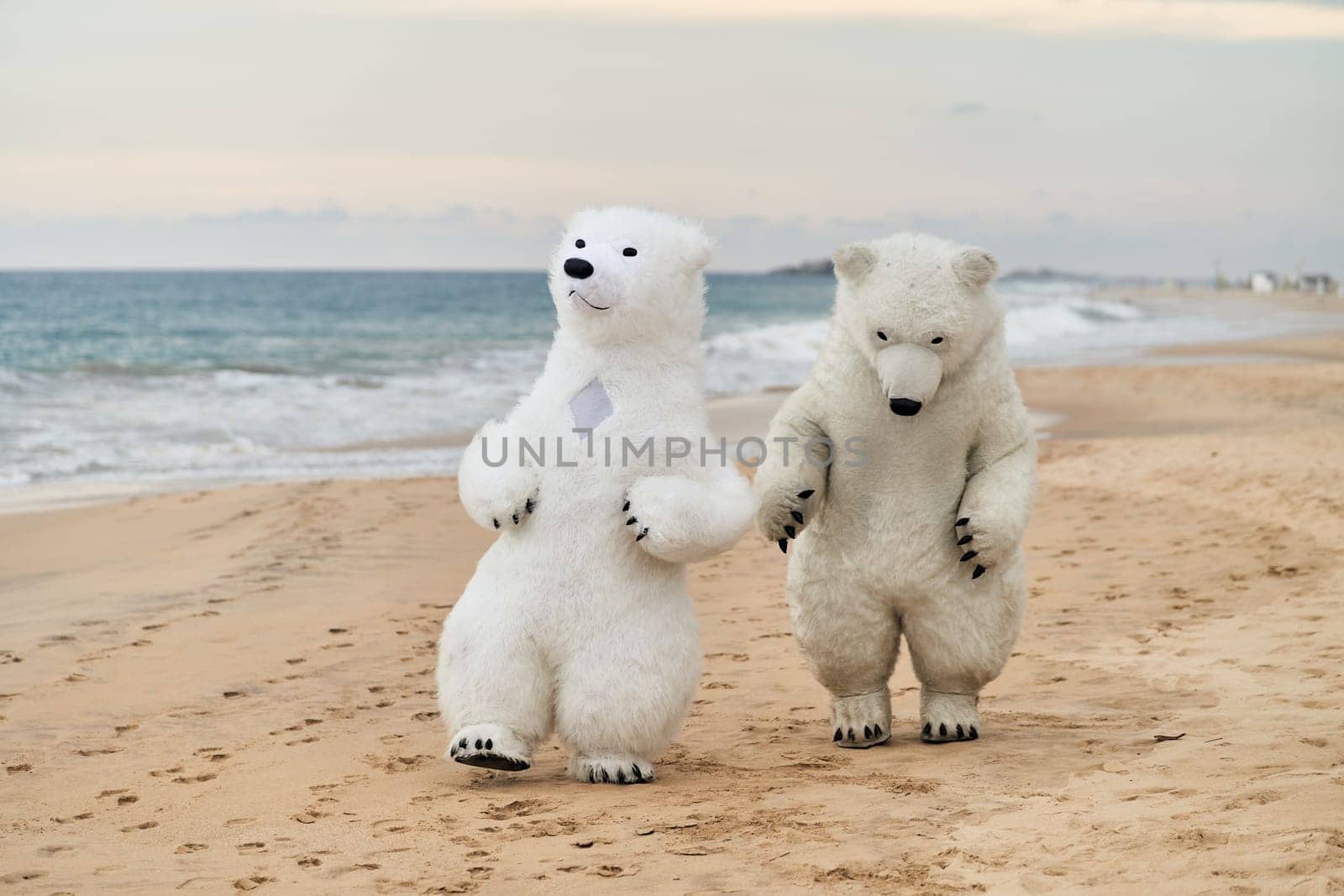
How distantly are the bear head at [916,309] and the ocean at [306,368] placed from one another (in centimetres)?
777

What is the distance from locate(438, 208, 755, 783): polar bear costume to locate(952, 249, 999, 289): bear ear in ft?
2.75

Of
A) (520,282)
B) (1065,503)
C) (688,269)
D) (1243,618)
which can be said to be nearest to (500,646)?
(688,269)

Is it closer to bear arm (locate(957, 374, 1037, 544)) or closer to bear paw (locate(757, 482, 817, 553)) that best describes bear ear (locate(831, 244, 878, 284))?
bear arm (locate(957, 374, 1037, 544))

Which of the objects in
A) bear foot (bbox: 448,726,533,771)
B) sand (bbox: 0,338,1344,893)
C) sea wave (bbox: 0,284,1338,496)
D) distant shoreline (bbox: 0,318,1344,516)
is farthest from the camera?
sea wave (bbox: 0,284,1338,496)

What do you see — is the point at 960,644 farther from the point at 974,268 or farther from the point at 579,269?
the point at 579,269

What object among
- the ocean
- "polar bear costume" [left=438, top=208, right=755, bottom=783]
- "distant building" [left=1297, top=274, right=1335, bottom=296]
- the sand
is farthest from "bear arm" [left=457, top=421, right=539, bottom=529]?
"distant building" [left=1297, top=274, right=1335, bottom=296]

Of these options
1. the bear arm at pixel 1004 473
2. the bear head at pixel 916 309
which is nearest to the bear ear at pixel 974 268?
the bear head at pixel 916 309

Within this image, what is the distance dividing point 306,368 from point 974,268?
61.1 ft

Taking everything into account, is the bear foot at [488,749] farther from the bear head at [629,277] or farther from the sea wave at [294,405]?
the sea wave at [294,405]

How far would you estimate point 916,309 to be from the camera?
4137 mm

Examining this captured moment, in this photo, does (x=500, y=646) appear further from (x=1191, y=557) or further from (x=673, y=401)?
(x=1191, y=557)

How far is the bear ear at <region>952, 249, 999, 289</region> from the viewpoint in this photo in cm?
419

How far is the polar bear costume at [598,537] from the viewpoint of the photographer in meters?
3.96

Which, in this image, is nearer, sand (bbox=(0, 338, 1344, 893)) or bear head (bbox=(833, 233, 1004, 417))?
sand (bbox=(0, 338, 1344, 893))
